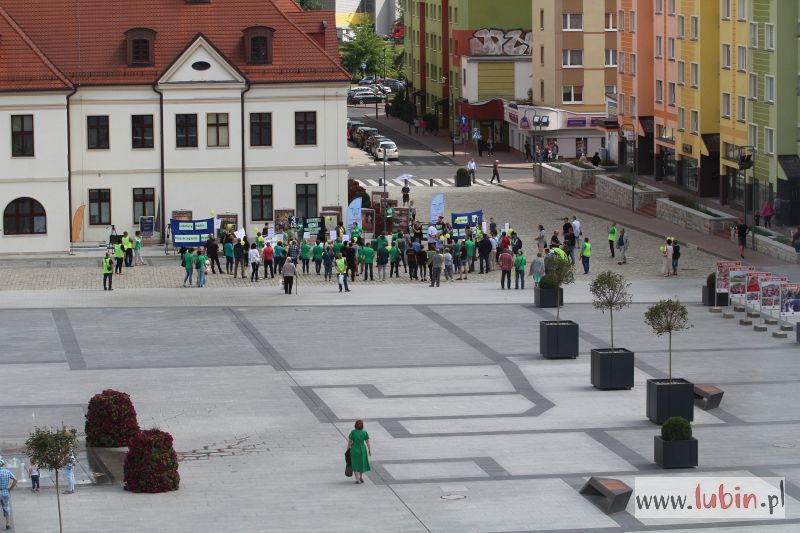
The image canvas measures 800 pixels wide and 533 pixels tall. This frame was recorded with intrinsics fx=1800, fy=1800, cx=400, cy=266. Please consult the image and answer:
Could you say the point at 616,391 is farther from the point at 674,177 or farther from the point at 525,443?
the point at 674,177

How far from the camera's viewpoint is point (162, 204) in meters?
76.0

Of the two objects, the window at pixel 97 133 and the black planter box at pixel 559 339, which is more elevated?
the window at pixel 97 133

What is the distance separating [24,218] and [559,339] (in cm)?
3173

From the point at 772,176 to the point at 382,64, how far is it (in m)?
98.7

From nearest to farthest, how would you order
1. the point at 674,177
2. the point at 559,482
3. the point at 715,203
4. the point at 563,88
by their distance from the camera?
1. the point at 559,482
2. the point at 715,203
3. the point at 674,177
4. the point at 563,88

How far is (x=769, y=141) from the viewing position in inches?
3051

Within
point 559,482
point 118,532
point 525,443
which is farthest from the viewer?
point 525,443

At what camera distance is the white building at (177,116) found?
245 feet

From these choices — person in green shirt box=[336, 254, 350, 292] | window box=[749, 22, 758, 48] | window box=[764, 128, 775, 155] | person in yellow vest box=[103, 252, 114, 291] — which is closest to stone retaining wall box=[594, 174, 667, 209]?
window box=[764, 128, 775, 155]

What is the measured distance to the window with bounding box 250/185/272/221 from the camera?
252ft

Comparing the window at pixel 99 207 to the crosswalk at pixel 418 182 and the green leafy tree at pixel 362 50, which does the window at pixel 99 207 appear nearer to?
the crosswalk at pixel 418 182

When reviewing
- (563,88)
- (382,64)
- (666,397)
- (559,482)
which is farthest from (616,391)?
(382,64)

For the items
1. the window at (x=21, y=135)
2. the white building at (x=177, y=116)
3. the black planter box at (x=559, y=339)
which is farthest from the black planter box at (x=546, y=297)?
the window at (x=21, y=135)

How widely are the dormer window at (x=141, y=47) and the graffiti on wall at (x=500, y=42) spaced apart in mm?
49662
